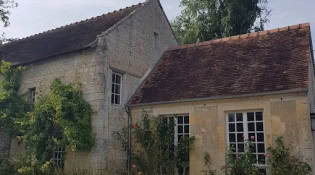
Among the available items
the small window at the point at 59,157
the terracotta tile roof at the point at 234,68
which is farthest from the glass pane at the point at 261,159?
the small window at the point at 59,157

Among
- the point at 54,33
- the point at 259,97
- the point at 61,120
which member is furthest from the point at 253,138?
the point at 54,33

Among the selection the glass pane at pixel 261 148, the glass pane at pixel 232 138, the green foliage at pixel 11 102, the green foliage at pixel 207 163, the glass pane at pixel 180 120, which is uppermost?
the green foliage at pixel 11 102

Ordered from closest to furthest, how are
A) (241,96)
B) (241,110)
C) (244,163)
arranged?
(244,163) < (241,96) < (241,110)

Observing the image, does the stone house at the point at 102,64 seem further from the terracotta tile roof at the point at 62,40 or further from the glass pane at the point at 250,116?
the glass pane at the point at 250,116

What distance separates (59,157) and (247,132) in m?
7.03

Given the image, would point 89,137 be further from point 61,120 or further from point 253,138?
point 253,138

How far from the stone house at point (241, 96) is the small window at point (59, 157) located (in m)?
2.93

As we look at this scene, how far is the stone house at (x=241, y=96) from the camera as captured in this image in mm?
8602

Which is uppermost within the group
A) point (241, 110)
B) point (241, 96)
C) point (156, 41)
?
point (156, 41)

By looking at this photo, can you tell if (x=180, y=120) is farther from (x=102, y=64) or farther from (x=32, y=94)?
(x=32, y=94)

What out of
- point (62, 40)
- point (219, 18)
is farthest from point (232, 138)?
point (219, 18)

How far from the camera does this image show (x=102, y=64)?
10.9 metres

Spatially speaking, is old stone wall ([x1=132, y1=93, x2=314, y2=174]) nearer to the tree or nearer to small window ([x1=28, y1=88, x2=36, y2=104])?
small window ([x1=28, y1=88, x2=36, y2=104])

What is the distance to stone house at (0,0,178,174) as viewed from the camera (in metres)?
10.6
